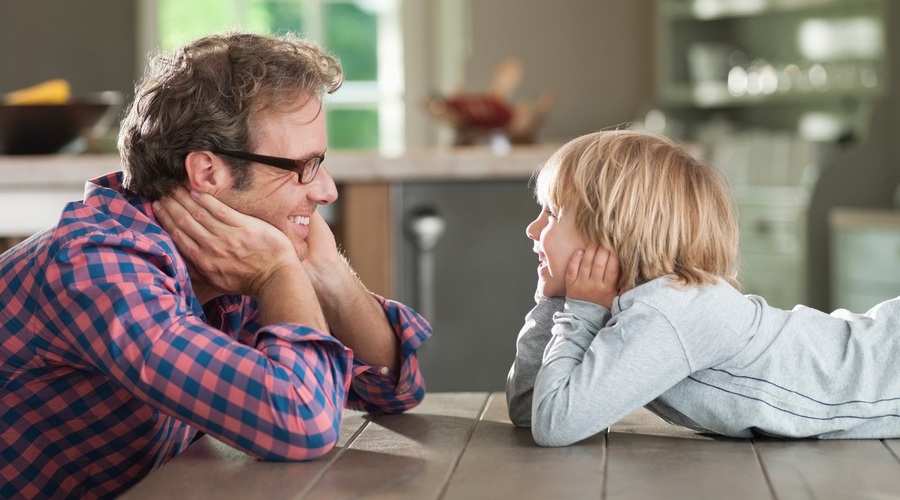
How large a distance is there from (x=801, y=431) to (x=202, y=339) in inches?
26.2

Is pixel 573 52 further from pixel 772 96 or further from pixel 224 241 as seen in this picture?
pixel 224 241

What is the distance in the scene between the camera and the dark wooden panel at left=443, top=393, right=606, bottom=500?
3.39ft

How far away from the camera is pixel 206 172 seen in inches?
54.3

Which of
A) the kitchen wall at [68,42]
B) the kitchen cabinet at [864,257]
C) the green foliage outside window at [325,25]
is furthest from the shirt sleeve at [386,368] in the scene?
the kitchen wall at [68,42]

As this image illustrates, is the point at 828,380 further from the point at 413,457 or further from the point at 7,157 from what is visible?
the point at 7,157

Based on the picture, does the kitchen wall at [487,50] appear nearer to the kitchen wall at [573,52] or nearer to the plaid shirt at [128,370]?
the kitchen wall at [573,52]

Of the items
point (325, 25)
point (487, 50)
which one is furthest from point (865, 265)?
point (325, 25)

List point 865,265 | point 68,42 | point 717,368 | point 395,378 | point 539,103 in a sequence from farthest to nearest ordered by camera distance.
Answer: point 68,42, point 865,265, point 539,103, point 395,378, point 717,368

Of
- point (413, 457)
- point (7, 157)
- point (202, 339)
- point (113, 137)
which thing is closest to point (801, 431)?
point (413, 457)

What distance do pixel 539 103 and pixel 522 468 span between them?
8.67 ft

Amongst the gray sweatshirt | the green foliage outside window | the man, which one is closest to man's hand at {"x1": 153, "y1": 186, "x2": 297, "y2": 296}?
the man

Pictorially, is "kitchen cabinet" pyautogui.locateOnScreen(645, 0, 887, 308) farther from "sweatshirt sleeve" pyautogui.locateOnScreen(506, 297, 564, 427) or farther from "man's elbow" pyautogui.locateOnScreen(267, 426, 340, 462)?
"man's elbow" pyautogui.locateOnScreen(267, 426, 340, 462)

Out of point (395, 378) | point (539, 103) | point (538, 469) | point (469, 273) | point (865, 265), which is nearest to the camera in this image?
point (538, 469)

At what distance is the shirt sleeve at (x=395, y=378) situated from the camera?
4.86ft
